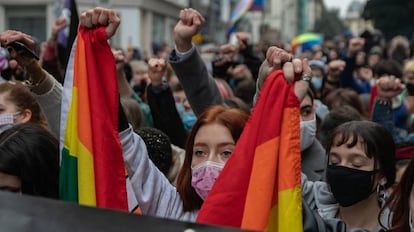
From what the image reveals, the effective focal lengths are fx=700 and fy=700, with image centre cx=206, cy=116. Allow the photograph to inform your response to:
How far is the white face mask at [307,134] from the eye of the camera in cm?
403

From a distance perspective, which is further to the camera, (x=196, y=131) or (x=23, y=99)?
(x=23, y=99)

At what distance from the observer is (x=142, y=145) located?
2748 mm

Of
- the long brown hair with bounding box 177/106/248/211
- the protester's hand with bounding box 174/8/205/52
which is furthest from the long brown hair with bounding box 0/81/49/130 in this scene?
the long brown hair with bounding box 177/106/248/211

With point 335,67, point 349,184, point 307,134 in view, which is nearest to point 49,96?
point 307,134

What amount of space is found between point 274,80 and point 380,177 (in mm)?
1043

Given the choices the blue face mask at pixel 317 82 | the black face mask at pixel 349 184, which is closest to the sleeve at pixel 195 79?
the black face mask at pixel 349 184

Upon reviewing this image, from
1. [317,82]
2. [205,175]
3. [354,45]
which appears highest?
[354,45]

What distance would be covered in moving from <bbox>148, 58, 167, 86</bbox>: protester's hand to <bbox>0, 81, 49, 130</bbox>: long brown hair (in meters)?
0.74

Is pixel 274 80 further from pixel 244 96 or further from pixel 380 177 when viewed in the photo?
pixel 244 96

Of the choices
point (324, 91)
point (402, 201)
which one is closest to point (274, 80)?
point (402, 201)

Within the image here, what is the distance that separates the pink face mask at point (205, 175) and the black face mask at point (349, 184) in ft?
1.79

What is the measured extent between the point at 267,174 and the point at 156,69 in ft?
6.54

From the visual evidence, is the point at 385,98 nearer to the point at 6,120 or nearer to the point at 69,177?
the point at 6,120

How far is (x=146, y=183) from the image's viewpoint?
2.76 meters
